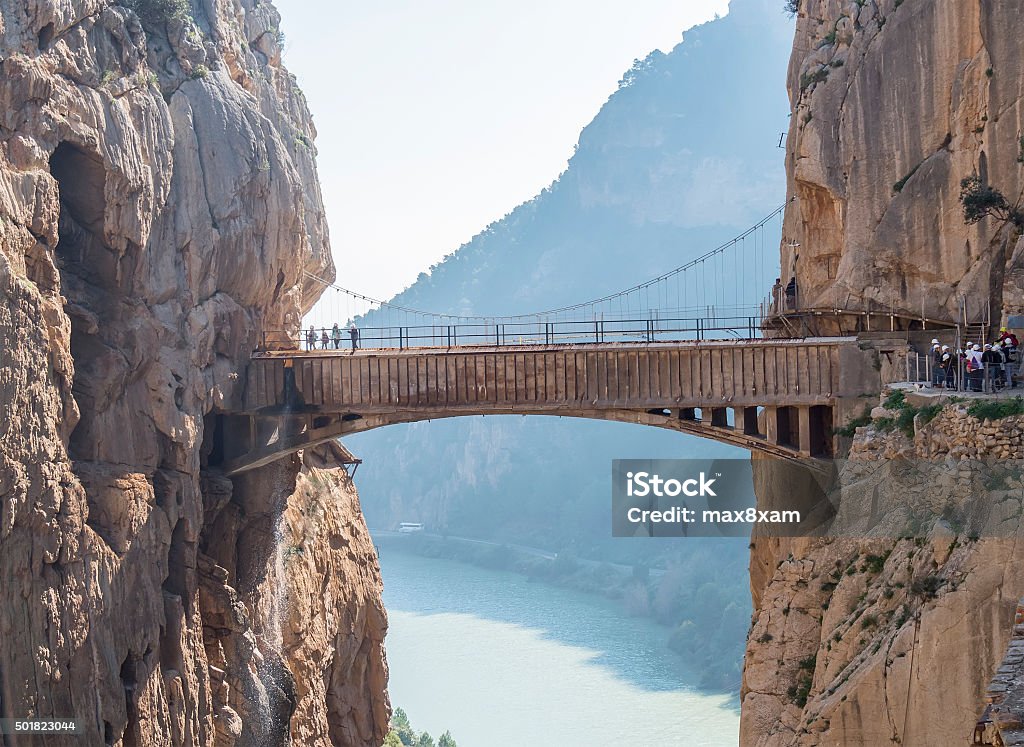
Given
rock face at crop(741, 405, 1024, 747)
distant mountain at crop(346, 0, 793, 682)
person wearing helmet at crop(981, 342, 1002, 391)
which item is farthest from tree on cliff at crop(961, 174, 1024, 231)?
distant mountain at crop(346, 0, 793, 682)

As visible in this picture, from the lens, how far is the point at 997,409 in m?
17.5

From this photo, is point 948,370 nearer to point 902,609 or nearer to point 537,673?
point 902,609

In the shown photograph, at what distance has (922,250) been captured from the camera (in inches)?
1042

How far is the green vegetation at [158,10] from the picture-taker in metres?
27.0

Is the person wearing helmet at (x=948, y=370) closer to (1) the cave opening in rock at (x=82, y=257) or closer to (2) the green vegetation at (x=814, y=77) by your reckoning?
(2) the green vegetation at (x=814, y=77)

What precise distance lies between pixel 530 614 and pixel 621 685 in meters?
19.9

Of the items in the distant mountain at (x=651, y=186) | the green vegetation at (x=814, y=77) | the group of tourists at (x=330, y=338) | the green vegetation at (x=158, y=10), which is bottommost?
the group of tourists at (x=330, y=338)

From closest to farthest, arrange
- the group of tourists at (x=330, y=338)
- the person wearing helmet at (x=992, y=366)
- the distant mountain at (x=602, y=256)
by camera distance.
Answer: the person wearing helmet at (x=992, y=366) → the group of tourists at (x=330, y=338) → the distant mountain at (x=602, y=256)

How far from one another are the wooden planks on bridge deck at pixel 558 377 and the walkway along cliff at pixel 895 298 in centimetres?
287

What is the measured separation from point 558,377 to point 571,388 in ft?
1.19

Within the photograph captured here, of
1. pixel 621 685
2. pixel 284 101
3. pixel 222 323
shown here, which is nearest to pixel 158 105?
pixel 222 323

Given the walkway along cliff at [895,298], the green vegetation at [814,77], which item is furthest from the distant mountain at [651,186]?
the walkway along cliff at [895,298]

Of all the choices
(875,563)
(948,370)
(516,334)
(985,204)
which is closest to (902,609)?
(875,563)

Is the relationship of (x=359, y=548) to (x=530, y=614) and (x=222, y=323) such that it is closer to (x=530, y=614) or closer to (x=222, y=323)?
(x=222, y=323)
